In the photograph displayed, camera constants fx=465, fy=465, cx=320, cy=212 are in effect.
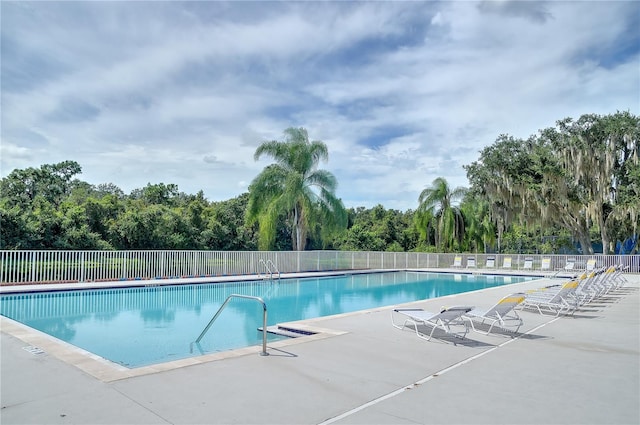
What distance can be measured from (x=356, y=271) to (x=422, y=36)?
1379 cm

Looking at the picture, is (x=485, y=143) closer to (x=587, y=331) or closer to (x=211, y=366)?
(x=587, y=331)

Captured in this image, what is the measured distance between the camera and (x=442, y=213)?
30.7 meters

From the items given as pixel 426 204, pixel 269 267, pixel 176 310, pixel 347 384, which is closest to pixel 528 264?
pixel 426 204

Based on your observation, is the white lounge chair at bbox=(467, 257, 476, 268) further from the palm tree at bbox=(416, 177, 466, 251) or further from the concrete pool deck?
the concrete pool deck

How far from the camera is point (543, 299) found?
930 centimetres

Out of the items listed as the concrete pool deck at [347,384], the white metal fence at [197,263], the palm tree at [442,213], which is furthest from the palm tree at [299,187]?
the concrete pool deck at [347,384]

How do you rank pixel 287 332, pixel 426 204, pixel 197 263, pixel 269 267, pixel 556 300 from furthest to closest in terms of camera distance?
pixel 426 204 < pixel 269 267 < pixel 197 263 < pixel 556 300 < pixel 287 332

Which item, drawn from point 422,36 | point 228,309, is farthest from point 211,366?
point 422,36

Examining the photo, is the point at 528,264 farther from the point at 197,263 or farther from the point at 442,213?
the point at 197,263

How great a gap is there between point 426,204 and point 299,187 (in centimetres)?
986

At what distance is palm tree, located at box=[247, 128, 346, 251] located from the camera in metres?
25.1

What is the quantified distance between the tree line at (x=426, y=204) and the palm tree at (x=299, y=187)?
0.18 ft

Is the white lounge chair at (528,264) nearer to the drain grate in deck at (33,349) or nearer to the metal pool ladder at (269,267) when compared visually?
the metal pool ladder at (269,267)

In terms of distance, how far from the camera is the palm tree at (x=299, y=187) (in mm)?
25062
